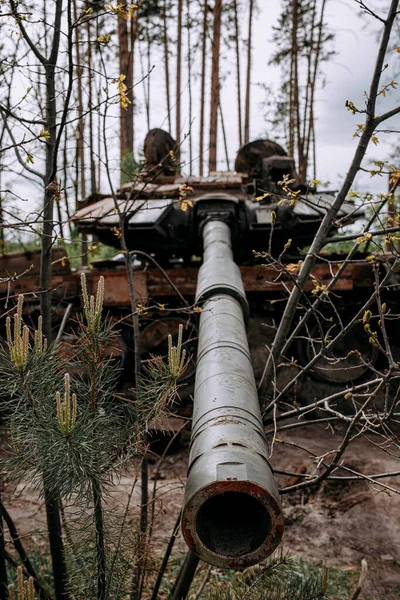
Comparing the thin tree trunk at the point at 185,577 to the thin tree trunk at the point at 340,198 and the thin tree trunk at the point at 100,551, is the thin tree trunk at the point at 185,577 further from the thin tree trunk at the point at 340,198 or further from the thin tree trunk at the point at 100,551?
the thin tree trunk at the point at 340,198

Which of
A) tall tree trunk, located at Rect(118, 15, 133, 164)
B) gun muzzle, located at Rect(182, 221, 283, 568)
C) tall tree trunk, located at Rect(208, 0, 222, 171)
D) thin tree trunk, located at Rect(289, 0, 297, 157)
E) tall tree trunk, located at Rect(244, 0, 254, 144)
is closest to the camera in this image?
gun muzzle, located at Rect(182, 221, 283, 568)

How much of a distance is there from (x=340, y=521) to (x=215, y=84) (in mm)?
10619

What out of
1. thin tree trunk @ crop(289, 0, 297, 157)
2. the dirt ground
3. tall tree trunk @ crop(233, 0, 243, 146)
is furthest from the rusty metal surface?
tall tree trunk @ crop(233, 0, 243, 146)

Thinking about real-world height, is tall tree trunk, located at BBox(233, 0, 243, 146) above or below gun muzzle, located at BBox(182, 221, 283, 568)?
above

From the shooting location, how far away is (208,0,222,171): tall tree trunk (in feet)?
42.9

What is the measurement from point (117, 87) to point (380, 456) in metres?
4.36

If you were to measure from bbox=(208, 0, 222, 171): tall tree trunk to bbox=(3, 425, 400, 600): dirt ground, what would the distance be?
9.26m

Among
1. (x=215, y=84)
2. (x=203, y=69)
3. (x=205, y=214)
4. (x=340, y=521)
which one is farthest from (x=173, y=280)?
(x=203, y=69)

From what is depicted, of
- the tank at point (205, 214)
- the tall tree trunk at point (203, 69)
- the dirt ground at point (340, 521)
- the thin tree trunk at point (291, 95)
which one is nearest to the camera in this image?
the dirt ground at point (340, 521)

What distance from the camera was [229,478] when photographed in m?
1.59

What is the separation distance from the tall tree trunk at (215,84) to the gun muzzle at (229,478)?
11866 millimetres

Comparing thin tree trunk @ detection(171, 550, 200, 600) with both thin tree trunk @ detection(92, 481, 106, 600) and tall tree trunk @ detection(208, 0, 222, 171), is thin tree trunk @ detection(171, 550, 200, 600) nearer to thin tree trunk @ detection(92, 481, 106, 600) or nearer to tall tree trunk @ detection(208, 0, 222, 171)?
thin tree trunk @ detection(92, 481, 106, 600)

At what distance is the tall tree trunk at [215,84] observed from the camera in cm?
1309

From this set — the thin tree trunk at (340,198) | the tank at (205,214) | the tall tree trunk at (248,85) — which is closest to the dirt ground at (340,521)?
the thin tree trunk at (340,198)
